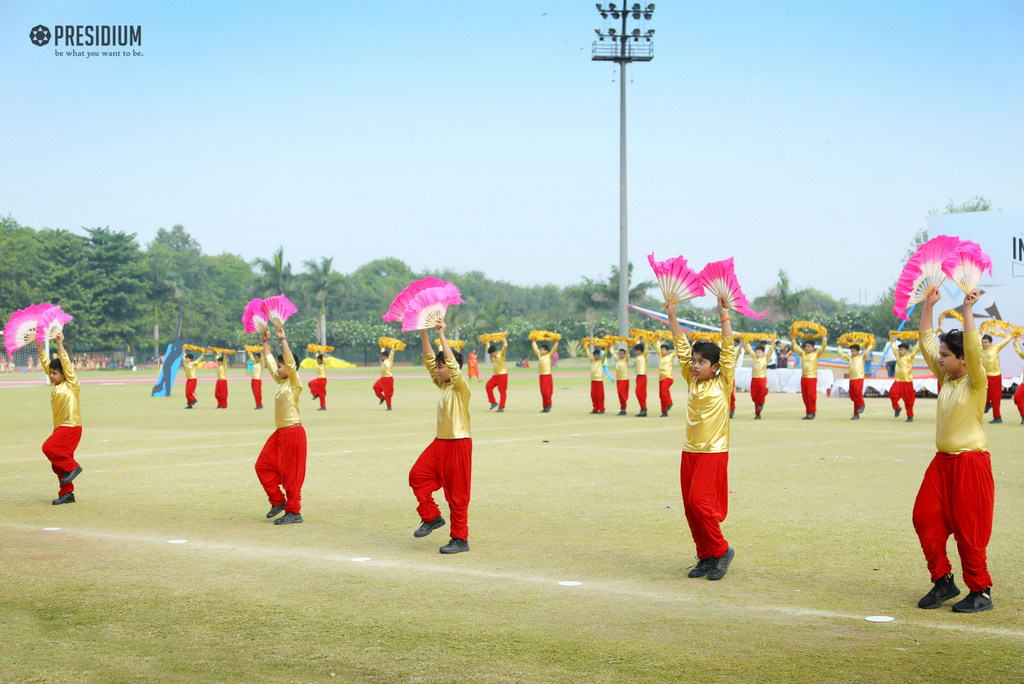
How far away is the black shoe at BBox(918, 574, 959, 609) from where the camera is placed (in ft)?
19.6

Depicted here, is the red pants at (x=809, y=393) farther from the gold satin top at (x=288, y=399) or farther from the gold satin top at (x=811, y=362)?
the gold satin top at (x=288, y=399)

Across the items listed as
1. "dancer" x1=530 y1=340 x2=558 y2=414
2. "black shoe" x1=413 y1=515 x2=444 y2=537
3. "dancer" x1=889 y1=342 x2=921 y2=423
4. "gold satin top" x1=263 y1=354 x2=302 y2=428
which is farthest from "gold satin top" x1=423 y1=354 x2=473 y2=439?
"dancer" x1=530 y1=340 x2=558 y2=414

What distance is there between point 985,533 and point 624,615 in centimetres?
237

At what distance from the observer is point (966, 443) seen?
20.0 ft

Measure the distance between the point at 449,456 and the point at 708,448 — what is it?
2316mm

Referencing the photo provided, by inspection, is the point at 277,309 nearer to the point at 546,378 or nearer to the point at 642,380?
the point at 642,380

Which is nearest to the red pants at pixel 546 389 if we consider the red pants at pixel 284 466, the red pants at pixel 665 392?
the red pants at pixel 665 392

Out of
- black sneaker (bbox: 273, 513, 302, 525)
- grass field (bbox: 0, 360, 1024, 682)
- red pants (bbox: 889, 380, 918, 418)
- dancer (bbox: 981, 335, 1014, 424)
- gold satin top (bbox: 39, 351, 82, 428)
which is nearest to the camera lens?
grass field (bbox: 0, 360, 1024, 682)

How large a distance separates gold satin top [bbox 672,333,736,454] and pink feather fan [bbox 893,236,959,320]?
1.27m

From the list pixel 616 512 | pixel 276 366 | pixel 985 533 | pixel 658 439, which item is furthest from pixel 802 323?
pixel 985 533

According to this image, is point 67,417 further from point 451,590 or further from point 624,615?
point 624,615

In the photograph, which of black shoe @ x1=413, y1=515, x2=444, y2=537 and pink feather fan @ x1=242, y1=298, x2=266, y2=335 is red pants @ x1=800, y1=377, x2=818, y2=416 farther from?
black shoe @ x1=413, y1=515, x2=444, y2=537

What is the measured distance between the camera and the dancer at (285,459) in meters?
9.34

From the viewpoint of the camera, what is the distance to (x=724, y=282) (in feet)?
24.0
